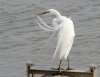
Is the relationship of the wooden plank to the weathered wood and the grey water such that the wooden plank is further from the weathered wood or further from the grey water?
the grey water

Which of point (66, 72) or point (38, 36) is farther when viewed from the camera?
point (38, 36)

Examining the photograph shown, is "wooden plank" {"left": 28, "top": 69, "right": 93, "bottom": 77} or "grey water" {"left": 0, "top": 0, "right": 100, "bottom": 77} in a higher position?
Answer: "grey water" {"left": 0, "top": 0, "right": 100, "bottom": 77}

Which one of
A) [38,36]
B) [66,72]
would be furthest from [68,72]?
[38,36]

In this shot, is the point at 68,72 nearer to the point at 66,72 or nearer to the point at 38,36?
the point at 66,72

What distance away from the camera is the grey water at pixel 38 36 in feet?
30.2

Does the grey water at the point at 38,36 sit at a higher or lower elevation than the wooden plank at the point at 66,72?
higher

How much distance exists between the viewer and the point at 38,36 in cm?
1110

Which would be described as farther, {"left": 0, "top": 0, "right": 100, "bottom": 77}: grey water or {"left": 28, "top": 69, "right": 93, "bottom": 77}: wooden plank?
{"left": 0, "top": 0, "right": 100, "bottom": 77}: grey water

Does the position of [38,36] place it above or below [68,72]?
above

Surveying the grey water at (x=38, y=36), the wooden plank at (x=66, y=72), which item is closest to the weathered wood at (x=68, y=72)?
the wooden plank at (x=66, y=72)

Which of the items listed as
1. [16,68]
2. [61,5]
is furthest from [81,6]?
[16,68]

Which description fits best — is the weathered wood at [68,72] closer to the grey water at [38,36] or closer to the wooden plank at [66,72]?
the wooden plank at [66,72]

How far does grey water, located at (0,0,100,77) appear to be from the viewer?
30.2 feet

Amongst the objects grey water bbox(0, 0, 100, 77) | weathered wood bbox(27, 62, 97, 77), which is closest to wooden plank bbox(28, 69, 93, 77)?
weathered wood bbox(27, 62, 97, 77)
